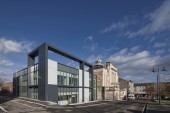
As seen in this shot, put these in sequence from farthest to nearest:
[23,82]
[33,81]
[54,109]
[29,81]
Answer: [23,82] → [29,81] → [33,81] → [54,109]

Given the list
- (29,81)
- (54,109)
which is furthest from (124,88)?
(54,109)

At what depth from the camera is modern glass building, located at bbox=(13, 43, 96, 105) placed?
41391 millimetres

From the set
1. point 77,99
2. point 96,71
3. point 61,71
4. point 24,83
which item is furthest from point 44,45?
point 96,71

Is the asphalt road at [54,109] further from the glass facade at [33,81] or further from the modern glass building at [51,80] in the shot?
the glass facade at [33,81]

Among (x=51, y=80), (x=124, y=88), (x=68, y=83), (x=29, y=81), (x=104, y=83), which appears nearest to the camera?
(x=51, y=80)

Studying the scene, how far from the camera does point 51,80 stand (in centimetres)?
4222

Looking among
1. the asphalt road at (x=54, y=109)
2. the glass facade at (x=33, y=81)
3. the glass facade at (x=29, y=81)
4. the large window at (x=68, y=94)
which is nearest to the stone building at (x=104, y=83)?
the large window at (x=68, y=94)

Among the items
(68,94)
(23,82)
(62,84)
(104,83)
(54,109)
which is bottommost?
(54,109)

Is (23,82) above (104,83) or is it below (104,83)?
above

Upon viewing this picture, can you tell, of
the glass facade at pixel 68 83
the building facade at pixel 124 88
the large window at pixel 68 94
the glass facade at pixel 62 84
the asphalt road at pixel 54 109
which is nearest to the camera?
the asphalt road at pixel 54 109

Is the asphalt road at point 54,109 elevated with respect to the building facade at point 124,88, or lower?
elevated

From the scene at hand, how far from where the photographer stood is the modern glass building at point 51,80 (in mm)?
41391

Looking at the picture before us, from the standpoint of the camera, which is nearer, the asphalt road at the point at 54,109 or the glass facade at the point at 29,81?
the asphalt road at the point at 54,109

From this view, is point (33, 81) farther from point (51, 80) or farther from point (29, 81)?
point (51, 80)
